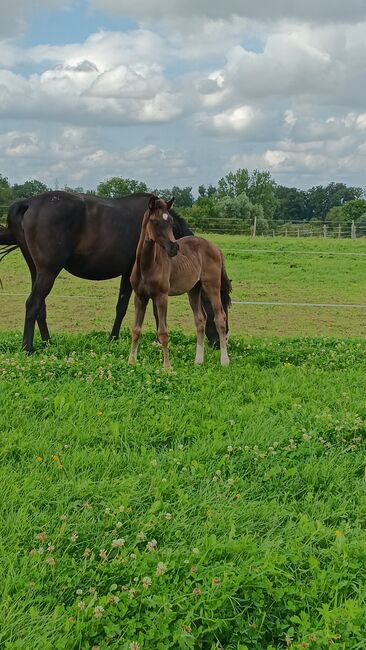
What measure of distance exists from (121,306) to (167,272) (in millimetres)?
2145

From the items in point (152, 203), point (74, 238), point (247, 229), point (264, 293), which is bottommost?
point (264, 293)

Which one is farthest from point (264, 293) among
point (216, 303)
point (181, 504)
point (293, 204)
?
point (293, 204)

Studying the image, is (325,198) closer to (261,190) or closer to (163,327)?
(261,190)

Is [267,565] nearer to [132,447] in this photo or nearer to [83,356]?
[132,447]

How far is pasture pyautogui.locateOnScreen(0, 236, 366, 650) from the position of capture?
2.85 meters

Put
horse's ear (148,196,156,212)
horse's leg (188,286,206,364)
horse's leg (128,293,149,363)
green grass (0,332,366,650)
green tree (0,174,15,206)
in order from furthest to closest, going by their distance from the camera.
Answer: green tree (0,174,15,206)
horse's leg (188,286,206,364)
horse's leg (128,293,149,363)
horse's ear (148,196,156,212)
green grass (0,332,366,650)

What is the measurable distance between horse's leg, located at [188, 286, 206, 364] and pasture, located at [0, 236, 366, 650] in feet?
0.86

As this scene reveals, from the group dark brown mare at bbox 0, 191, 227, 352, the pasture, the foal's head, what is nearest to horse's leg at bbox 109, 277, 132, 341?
dark brown mare at bbox 0, 191, 227, 352

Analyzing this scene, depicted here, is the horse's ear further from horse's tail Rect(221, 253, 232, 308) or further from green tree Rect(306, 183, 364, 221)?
green tree Rect(306, 183, 364, 221)

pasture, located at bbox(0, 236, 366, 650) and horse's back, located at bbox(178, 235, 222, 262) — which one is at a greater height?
horse's back, located at bbox(178, 235, 222, 262)

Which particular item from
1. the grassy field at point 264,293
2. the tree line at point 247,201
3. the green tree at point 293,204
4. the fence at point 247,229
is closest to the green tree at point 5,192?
the tree line at point 247,201

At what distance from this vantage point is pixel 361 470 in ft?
15.0

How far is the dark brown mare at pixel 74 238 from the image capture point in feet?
26.7

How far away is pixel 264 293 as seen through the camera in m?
17.0
